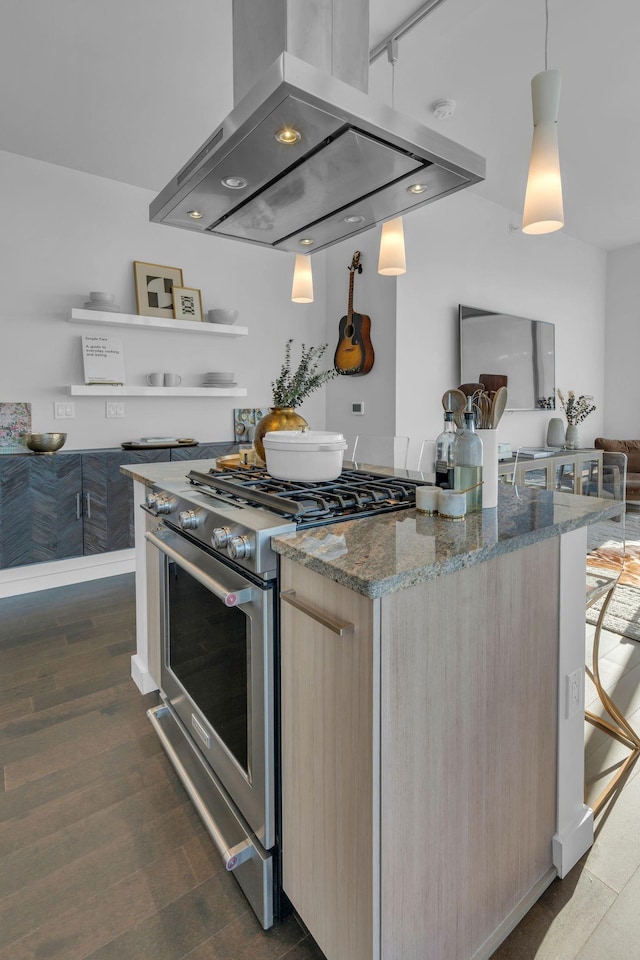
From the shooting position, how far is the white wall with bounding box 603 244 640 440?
6117 mm

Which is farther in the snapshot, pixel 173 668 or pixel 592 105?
pixel 592 105

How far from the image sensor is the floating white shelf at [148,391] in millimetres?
3564

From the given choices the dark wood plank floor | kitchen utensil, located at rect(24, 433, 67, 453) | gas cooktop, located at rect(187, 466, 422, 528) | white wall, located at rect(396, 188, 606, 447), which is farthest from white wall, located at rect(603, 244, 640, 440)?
the dark wood plank floor

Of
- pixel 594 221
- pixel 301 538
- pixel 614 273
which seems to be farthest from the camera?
pixel 614 273

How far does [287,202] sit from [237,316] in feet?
9.18

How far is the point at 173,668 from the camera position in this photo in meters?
1.70

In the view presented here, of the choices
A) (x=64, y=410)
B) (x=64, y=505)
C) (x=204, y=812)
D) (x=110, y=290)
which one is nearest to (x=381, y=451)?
(x=204, y=812)

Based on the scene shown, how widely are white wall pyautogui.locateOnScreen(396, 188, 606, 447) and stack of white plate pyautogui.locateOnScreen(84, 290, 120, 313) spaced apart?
6.94 ft

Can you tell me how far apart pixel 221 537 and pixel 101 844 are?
985mm

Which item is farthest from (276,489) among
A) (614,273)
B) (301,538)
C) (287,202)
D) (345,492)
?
(614,273)

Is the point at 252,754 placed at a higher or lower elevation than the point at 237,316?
lower

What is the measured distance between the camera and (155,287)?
3877 mm

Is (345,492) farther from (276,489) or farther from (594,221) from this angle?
(594,221)

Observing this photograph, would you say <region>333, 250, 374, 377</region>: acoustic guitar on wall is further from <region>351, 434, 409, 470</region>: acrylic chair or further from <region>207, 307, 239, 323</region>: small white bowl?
<region>351, 434, 409, 470</region>: acrylic chair
